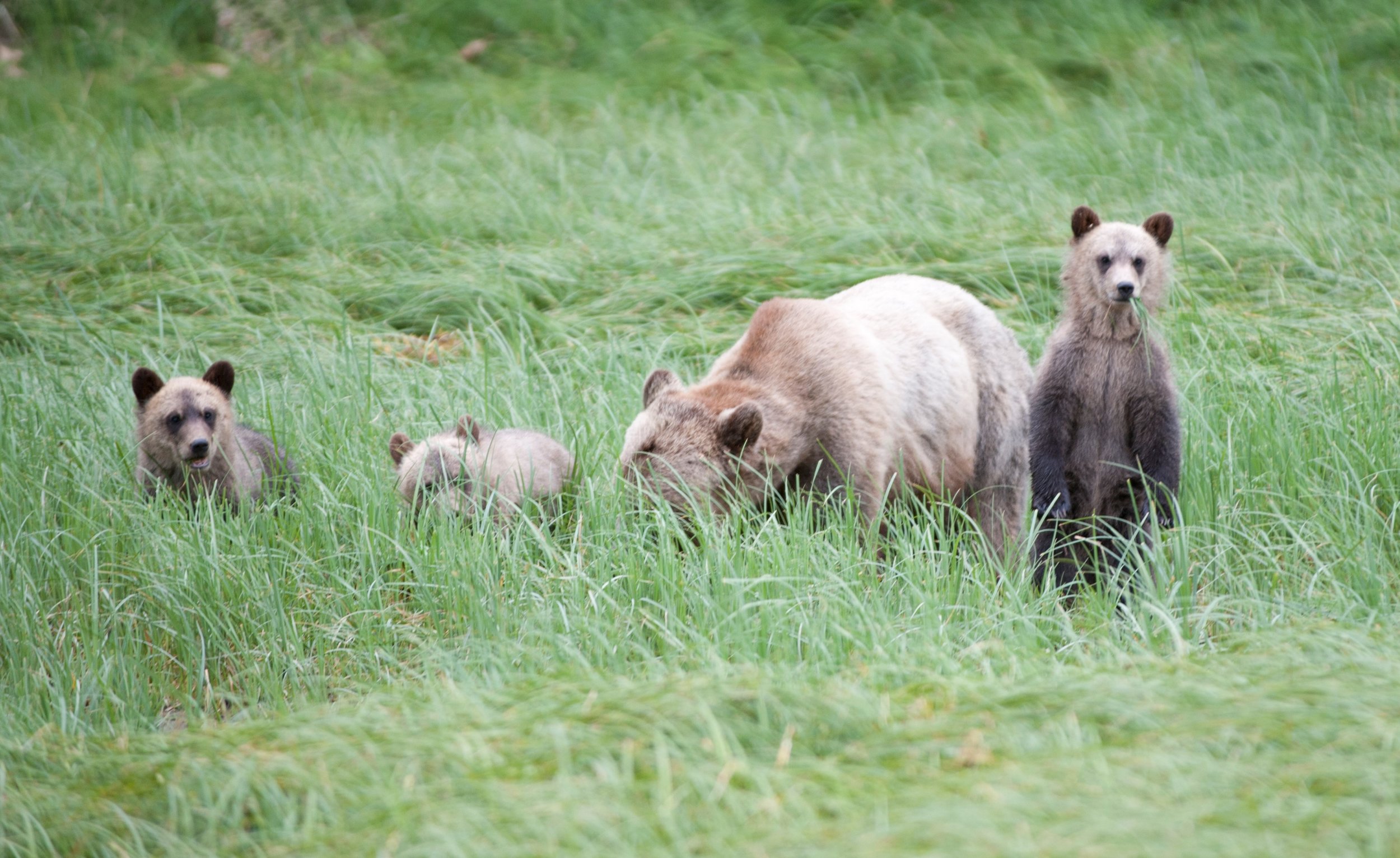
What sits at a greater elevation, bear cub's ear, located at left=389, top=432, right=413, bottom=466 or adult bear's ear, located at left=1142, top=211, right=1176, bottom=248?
adult bear's ear, located at left=1142, top=211, right=1176, bottom=248

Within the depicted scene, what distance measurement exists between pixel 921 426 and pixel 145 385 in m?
3.51

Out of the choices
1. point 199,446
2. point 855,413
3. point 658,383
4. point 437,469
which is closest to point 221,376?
point 199,446

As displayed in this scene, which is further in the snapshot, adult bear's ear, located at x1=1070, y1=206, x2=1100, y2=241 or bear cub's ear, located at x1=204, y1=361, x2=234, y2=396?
bear cub's ear, located at x1=204, y1=361, x2=234, y2=396

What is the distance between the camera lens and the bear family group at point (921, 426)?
467 cm

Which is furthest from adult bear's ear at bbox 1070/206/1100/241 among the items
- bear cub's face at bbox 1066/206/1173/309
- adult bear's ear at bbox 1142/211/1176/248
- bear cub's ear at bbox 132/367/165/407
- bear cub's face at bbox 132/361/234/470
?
bear cub's ear at bbox 132/367/165/407

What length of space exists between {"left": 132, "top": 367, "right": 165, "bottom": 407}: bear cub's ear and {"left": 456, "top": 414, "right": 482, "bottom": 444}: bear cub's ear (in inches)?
57.2

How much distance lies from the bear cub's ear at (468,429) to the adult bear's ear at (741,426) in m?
1.24

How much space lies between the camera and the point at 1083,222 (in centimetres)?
486

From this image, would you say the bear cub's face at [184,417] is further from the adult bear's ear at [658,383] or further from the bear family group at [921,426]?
the adult bear's ear at [658,383]

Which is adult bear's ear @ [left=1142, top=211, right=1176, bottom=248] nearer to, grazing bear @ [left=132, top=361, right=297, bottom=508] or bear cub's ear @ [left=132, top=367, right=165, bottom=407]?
grazing bear @ [left=132, top=361, right=297, bottom=508]

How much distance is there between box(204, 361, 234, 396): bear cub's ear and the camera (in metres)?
5.82

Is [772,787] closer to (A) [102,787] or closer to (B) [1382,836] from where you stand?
(B) [1382,836]

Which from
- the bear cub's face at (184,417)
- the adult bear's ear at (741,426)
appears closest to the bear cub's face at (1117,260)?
the adult bear's ear at (741,426)

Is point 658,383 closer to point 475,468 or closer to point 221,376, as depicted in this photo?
point 475,468
